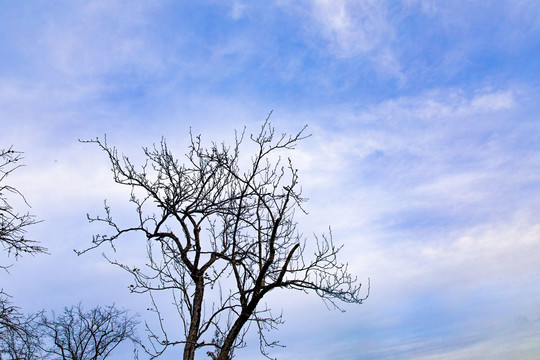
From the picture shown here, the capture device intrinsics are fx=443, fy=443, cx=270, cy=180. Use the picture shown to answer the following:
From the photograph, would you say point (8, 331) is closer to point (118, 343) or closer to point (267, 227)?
point (267, 227)

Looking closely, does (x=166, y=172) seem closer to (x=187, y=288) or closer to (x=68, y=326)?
(x=187, y=288)

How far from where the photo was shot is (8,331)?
6.62m

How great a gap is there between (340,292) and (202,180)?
12.0ft

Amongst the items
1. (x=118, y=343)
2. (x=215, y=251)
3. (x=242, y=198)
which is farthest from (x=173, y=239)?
(x=118, y=343)

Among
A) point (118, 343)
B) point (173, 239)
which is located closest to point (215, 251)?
point (173, 239)

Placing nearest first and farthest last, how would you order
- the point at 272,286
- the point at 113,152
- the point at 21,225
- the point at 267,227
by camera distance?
the point at 21,225 → the point at 272,286 → the point at 267,227 → the point at 113,152

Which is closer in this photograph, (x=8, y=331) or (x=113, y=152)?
(x=8, y=331)

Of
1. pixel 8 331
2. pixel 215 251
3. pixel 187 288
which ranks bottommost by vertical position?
pixel 8 331

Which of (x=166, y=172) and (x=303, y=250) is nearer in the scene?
(x=303, y=250)

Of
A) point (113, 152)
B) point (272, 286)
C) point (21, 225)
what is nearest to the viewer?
point (21, 225)

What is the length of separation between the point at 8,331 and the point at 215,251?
383 cm

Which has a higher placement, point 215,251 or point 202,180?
point 202,180

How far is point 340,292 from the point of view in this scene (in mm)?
8102

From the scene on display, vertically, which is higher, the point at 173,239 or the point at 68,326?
the point at 68,326
